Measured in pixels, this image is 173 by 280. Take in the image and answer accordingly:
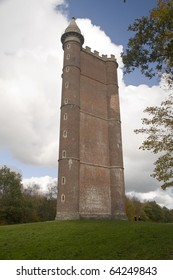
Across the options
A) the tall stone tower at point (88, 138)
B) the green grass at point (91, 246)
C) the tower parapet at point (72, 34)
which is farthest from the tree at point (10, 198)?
the green grass at point (91, 246)

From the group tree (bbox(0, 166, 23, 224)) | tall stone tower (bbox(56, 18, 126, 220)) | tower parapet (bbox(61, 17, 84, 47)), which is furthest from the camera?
tree (bbox(0, 166, 23, 224))

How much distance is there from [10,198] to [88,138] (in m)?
17.7

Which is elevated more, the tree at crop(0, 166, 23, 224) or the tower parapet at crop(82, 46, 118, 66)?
the tower parapet at crop(82, 46, 118, 66)

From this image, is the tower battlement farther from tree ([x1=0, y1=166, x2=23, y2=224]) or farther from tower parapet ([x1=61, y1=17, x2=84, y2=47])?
tree ([x1=0, y1=166, x2=23, y2=224])

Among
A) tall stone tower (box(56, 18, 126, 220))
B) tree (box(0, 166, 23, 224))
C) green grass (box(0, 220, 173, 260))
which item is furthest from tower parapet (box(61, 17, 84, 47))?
green grass (box(0, 220, 173, 260))

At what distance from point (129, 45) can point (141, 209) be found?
67.6m

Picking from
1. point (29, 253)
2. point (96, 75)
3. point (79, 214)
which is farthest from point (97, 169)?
point (29, 253)

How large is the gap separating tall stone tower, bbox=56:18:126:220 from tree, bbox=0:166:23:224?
15648 mm

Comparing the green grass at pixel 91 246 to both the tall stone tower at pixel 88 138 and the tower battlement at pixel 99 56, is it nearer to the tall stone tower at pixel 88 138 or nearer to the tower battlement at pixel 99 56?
the tall stone tower at pixel 88 138

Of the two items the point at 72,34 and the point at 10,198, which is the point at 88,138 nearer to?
the point at 72,34

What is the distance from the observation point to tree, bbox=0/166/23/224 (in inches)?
1592

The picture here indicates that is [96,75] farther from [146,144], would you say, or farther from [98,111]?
[146,144]

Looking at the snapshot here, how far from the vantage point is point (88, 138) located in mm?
32375

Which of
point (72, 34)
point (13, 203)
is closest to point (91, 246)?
point (72, 34)
